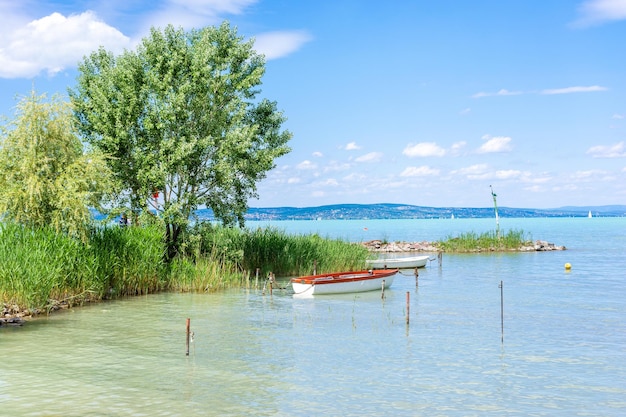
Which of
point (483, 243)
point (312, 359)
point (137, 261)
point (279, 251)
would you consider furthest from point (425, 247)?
point (312, 359)

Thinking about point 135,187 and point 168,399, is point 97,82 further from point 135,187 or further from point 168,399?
point 168,399

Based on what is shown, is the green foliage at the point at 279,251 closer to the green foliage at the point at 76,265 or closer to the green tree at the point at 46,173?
the green foliage at the point at 76,265

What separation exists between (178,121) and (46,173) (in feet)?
27.7

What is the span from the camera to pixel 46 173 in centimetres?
2752

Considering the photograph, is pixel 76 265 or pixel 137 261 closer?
pixel 76 265

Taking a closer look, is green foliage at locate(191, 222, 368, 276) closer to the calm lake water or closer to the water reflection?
the calm lake water

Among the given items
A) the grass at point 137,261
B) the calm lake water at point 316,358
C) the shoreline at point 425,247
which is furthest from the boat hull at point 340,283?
the shoreline at point 425,247

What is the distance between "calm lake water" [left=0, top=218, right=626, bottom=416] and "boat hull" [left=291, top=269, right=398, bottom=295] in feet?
2.48

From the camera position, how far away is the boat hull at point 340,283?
32094mm

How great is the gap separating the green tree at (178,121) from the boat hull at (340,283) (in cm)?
612

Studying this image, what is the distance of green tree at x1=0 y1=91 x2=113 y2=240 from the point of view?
86.7ft

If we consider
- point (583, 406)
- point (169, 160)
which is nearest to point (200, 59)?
point (169, 160)

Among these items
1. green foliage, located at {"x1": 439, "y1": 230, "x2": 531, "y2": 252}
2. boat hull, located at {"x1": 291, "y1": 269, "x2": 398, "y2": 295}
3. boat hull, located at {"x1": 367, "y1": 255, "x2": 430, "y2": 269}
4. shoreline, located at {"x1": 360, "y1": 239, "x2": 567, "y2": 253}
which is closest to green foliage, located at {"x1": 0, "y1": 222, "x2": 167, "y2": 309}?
boat hull, located at {"x1": 291, "y1": 269, "x2": 398, "y2": 295}

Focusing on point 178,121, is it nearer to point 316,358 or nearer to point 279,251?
point 279,251
